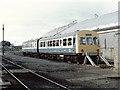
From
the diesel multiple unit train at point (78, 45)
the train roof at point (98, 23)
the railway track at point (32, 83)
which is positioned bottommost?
the railway track at point (32, 83)

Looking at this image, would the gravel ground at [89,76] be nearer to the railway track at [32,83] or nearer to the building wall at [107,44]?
the railway track at [32,83]

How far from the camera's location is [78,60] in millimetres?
30234

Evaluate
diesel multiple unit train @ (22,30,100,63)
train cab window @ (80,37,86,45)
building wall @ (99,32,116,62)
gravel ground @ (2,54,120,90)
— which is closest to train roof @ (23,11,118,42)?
diesel multiple unit train @ (22,30,100,63)

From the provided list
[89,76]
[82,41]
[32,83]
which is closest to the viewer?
[32,83]

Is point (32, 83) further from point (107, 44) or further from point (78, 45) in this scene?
point (107, 44)

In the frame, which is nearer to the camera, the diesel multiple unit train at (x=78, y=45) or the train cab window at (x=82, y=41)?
the diesel multiple unit train at (x=78, y=45)

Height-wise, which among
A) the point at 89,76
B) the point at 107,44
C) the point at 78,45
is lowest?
the point at 89,76

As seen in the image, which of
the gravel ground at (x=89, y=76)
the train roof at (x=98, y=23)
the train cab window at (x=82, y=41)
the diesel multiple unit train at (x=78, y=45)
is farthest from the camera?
the train roof at (x=98, y=23)

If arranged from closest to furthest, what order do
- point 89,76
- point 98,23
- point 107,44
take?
point 89,76, point 107,44, point 98,23

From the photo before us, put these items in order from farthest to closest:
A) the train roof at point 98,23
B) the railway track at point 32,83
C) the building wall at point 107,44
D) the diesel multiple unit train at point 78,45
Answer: the building wall at point 107,44, the train roof at point 98,23, the diesel multiple unit train at point 78,45, the railway track at point 32,83

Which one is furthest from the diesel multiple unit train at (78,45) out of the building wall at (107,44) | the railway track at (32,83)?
the railway track at (32,83)

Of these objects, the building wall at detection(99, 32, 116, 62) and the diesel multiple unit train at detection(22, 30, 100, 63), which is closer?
the diesel multiple unit train at detection(22, 30, 100, 63)

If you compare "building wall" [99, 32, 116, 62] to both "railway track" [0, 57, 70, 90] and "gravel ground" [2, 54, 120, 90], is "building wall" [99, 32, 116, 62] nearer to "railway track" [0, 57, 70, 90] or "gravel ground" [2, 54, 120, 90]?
"gravel ground" [2, 54, 120, 90]

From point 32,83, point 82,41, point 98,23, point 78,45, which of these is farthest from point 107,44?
point 32,83
